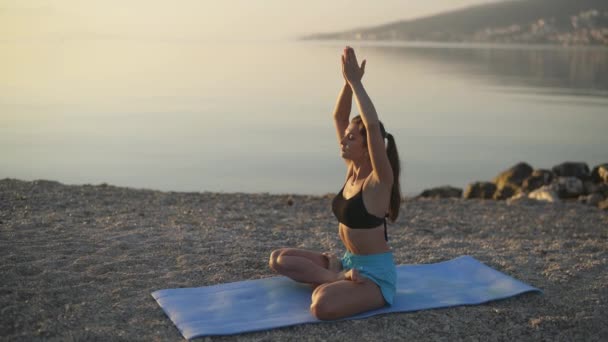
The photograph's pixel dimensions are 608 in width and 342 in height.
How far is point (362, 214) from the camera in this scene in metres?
4.95

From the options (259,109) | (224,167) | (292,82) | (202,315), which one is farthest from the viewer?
(292,82)

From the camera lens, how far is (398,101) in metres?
23.3

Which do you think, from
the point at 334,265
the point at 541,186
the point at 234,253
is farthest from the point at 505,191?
the point at 334,265

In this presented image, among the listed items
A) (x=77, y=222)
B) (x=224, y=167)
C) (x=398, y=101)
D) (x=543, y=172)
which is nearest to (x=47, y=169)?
(x=224, y=167)

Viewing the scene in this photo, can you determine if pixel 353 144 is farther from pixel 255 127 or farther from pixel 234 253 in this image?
pixel 255 127

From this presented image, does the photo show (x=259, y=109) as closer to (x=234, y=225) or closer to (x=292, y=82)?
(x=292, y=82)

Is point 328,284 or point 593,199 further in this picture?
point 593,199

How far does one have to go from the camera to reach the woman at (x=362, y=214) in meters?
4.79

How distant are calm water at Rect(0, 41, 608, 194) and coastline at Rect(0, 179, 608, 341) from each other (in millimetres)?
3521

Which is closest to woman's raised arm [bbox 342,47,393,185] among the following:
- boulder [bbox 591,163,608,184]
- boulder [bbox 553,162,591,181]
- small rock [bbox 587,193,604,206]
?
small rock [bbox 587,193,604,206]

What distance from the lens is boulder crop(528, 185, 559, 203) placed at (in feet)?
33.6

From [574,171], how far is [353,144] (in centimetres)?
744

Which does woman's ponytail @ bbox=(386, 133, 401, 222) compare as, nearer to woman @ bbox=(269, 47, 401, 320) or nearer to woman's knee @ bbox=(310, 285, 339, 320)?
woman @ bbox=(269, 47, 401, 320)

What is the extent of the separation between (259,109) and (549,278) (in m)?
15.4
